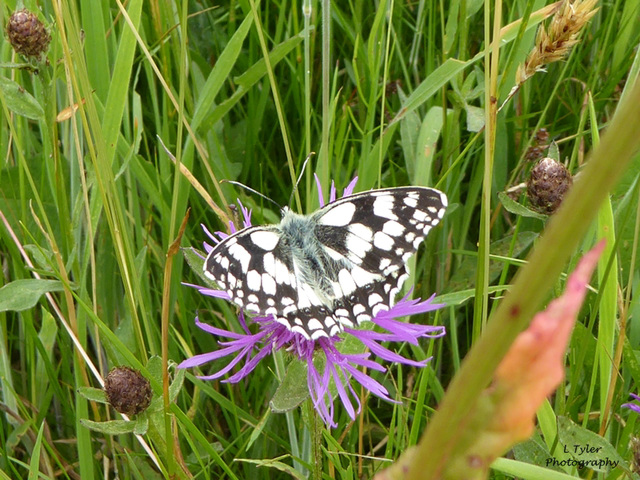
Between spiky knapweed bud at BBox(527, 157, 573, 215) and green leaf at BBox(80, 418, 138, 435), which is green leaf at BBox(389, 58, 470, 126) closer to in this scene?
spiky knapweed bud at BBox(527, 157, 573, 215)

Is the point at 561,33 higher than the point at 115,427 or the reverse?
higher

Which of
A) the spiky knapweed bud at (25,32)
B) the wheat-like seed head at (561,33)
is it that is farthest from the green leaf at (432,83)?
the spiky knapweed bud at (25,32)

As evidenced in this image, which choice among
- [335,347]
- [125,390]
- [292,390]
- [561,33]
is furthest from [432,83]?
[125,390]

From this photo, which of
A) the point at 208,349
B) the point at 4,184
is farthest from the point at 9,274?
the point at 208,349

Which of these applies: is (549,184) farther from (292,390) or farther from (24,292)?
(24,292)

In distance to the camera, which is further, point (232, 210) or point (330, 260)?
point (232, 210)

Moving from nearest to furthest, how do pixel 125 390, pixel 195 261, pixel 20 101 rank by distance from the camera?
1. pixel 125 390
2. pixel 195 261
3. pixel 20 101
